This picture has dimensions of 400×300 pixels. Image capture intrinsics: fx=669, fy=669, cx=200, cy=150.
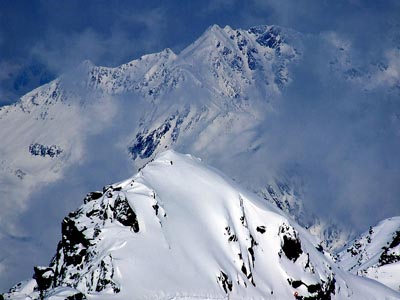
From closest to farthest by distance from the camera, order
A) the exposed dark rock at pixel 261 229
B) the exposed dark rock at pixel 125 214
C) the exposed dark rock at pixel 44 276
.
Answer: the exposed dark rock at pixel 44 276 < the exposed dark rock at pixel 125 214 < the exposed dark rock at pixel 261 229

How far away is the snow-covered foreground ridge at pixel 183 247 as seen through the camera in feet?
405

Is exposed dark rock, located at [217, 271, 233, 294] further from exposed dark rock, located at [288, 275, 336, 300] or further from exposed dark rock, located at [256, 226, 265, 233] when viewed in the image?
exposed dark rock, located at [256, 226, 265, 233]

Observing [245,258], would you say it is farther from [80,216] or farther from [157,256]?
[80,216]

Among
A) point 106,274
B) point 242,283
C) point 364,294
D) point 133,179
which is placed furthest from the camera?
point 364,294

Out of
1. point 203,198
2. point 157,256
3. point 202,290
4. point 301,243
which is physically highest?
point 203,198

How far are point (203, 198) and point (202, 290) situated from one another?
1330 inches

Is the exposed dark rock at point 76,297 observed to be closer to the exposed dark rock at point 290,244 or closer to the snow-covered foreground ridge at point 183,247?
the snow-covered foreground ridge at point 183,247

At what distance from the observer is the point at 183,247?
139 metres

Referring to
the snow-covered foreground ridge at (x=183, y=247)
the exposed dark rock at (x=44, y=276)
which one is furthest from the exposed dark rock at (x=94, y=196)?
the exposed dark rock at (x=44, y=276)

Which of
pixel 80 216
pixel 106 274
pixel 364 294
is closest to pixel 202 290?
pixel 106 274

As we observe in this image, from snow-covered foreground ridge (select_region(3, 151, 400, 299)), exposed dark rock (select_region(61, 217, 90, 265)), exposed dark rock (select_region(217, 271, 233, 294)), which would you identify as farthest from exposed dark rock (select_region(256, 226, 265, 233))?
exposed dark rock (select_region(61, 217, 90, 265))

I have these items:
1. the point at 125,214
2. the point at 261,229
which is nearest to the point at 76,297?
the point at 125,214

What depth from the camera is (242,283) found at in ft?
460

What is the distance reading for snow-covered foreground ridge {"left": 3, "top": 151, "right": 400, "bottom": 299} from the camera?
123375mm
